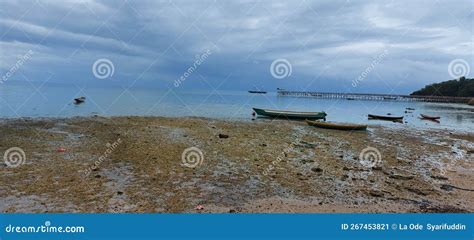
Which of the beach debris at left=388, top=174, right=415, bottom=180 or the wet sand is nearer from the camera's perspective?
the wet sand

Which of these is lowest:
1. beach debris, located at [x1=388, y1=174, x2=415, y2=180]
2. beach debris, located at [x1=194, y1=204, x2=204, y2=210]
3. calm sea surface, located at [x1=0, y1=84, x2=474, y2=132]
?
beach debris, located at [x1=194, y1=204, x2=204, y2=210]

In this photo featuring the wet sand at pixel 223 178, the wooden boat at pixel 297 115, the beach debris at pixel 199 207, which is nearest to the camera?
the beach debris at pixel 199 207

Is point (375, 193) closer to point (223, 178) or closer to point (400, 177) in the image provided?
point (400, 177)

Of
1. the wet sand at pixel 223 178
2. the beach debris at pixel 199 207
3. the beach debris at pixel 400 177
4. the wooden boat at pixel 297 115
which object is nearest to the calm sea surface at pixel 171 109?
the wooden boat at pixel 297 115

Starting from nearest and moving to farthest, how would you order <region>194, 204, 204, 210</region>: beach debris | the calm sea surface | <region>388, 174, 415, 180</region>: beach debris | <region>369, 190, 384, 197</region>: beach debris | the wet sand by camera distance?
1. <region>194, 204, 204, 210</region>: beach debris
2. the wet sand
3. <region>369, 190, 384, 197</region>: beach debris
4. <region>388, 174, 415, 180</region>: beach debris
5. the calm sea surface

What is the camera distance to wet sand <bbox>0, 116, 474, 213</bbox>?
9.36 m

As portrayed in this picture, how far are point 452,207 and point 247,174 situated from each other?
6.61 m

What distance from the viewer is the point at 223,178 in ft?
40.1

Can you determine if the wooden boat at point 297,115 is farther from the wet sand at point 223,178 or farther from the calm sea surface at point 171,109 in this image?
the wet sand at point 223,178

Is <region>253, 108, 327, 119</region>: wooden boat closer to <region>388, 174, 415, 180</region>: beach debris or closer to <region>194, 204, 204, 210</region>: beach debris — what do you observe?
<region>388, 174, 415, 180</region>: beach debris

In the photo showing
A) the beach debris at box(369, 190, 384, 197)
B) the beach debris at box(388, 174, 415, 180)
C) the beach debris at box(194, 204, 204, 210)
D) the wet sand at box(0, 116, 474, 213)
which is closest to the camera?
the beach debris at box(194, 204, 204, 210)

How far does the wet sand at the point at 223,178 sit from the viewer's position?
9.36 meters

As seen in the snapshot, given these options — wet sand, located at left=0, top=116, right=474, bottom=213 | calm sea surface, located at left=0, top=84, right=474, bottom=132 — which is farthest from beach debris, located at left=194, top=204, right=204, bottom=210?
calm sea surface, located at left=0, top=84, right=474, bottom=132

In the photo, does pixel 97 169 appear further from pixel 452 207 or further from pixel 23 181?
pixel 452 207
